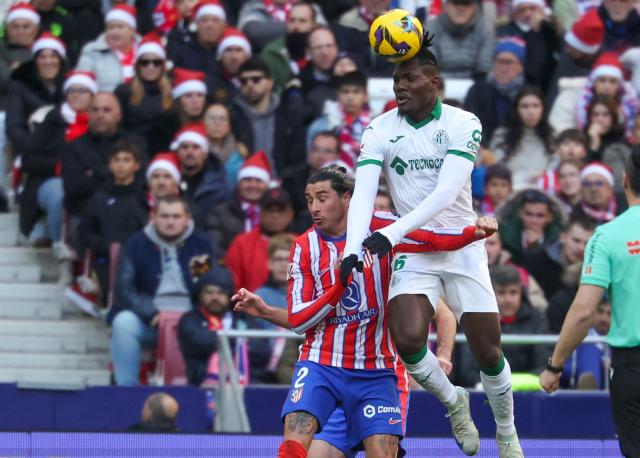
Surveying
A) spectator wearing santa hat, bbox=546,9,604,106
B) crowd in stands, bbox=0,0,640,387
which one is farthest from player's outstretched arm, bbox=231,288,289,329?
spectator wearing santa hat, bbox=546,9,604,106

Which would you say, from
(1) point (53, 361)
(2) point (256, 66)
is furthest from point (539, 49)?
(1) point (53, 361)

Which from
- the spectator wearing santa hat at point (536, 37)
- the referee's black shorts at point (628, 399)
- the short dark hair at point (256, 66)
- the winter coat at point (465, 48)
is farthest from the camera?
the spectator wearing santa hat at point (536, 37)

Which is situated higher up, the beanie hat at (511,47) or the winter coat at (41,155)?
the beanie hat at (511,47)

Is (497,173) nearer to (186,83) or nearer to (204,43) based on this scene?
(186,83)

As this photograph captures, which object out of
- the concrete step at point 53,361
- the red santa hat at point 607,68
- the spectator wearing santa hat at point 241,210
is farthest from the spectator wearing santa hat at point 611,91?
the concrete step at point 53,361

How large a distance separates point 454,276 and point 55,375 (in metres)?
6.00

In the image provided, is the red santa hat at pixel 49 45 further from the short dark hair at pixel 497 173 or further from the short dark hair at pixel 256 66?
the short dark hair at pixel 497 173

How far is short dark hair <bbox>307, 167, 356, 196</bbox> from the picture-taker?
30.7 feet

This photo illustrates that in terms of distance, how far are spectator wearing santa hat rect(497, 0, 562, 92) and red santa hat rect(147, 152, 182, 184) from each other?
3634 millimetres

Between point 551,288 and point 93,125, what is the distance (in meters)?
4.03

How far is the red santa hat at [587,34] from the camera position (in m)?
16.2

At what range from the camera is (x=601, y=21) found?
16.4 m

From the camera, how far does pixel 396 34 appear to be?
912 centimetres

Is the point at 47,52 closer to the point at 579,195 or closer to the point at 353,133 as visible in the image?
the point at 353,133
